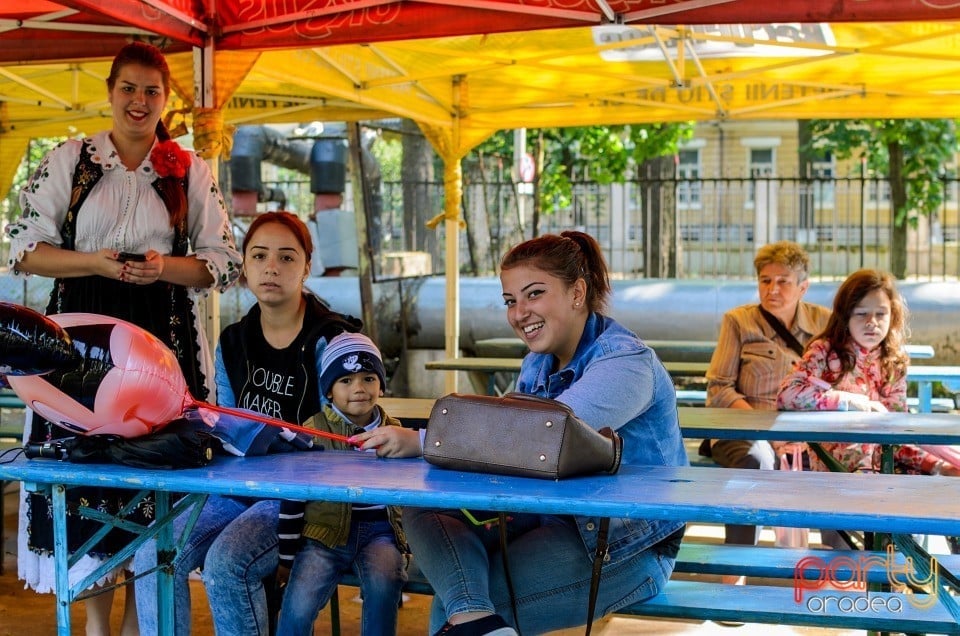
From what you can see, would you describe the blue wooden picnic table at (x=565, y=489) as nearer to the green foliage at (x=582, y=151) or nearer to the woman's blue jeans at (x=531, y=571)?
the woman's blue jeans at (x=531, y=571)

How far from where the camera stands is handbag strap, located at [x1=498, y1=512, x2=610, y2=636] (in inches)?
96.1

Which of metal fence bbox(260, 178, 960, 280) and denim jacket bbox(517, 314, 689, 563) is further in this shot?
metal fence bbox(260, 178, 960, 280)

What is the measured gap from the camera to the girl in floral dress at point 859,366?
432 cm

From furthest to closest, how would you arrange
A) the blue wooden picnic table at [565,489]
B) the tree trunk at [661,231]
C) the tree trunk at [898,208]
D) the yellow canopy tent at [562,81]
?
the tree trunk at [661,231], the tree trunk at [898,208], the yellow canopy tent at [562,81], the blue wooden picnic table at [565,489]

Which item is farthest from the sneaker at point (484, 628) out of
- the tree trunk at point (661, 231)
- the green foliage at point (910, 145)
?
the tree trunk at point (661, 231)

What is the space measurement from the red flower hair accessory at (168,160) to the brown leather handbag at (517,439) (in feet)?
4.50

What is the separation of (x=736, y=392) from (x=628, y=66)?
132 inches

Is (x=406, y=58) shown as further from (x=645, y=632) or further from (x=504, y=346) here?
(x=645, y=632)

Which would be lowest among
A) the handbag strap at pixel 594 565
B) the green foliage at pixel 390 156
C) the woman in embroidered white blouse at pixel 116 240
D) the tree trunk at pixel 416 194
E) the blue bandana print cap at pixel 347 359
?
the handbag strap at pixel 594 565

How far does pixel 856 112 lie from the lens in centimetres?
823

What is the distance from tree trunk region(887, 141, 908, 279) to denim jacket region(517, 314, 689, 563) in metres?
14.1

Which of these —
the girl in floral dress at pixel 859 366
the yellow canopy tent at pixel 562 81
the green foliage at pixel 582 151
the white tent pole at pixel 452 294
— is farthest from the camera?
the green foliage at pixel 582 151

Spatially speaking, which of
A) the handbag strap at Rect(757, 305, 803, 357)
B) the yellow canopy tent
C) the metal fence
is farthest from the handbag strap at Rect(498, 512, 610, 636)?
the metal fence

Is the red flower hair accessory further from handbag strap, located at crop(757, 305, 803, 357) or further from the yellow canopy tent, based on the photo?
A: handbag strap, located at crop(757, 305, 803, 357)
